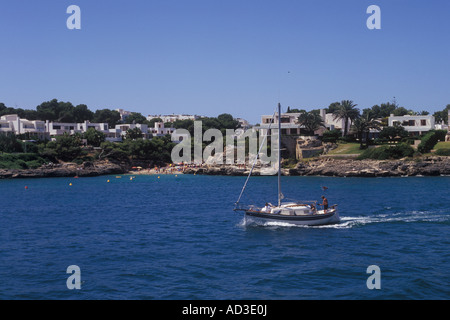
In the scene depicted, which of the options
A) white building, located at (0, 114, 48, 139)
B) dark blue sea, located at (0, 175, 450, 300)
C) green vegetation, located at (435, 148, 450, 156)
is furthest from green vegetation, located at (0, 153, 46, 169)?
green vegetation, located at (435, 148, 450, 156)

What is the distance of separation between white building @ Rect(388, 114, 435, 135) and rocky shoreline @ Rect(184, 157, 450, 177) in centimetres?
2387

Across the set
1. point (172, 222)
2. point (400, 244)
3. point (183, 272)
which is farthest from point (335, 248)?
point (172, 222)

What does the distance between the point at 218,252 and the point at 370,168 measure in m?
68.0

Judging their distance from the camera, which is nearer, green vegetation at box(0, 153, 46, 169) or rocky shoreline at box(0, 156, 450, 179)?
rocky shoreline at box(0, 156, 450, 179)

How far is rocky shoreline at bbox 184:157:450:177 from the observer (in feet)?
286

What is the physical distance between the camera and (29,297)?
21859 mm

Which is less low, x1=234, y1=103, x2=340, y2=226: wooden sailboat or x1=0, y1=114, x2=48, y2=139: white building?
x1=0, y1=114, x2=48, y2=139: white building

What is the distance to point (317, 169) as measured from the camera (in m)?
97.0

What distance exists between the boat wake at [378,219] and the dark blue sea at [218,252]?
0.30 feet

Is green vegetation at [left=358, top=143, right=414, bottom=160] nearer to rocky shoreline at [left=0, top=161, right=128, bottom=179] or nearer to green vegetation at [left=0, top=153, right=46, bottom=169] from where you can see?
A: rocky shoreline at [left=0, top=161, right=128, bottom=179]

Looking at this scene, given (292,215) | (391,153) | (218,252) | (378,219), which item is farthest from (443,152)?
(218,252)

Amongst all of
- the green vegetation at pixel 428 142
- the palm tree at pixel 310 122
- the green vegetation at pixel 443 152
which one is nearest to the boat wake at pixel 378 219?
the green vegetation at pixel 443 152

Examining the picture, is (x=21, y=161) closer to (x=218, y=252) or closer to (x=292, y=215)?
(x=292, y=215)

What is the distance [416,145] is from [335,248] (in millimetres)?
76088
